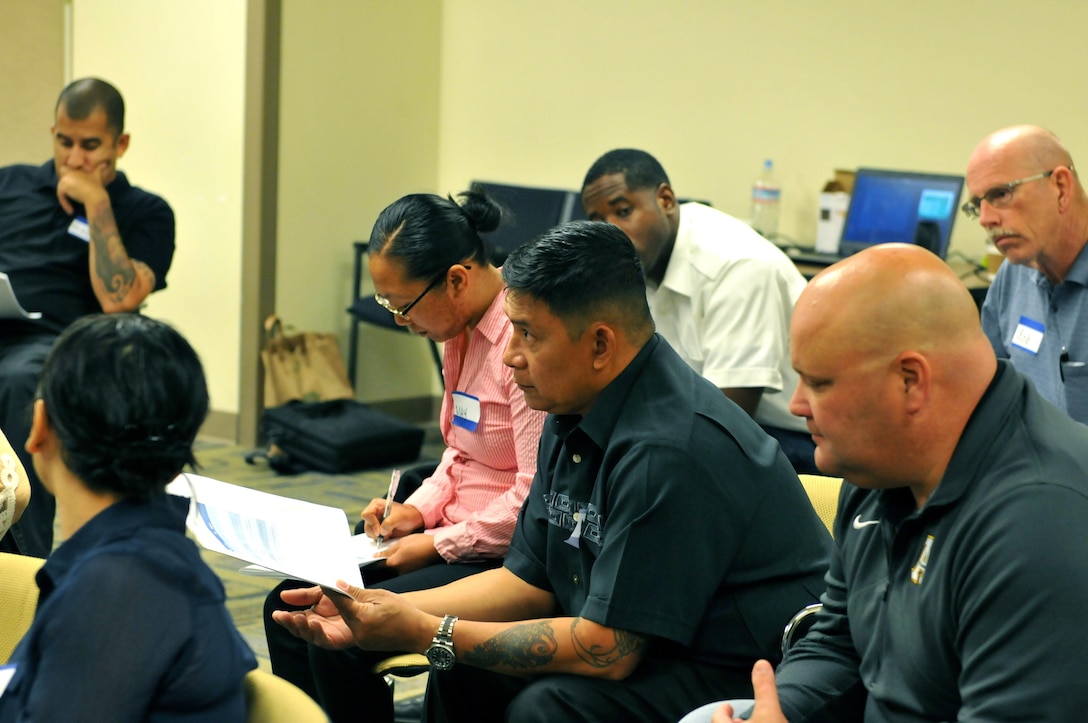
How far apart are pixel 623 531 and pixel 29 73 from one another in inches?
206

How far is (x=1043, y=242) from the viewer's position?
278cm

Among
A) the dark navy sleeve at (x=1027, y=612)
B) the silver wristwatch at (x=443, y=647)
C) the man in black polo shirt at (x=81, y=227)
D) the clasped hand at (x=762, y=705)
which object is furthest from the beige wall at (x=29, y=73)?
the dark navy sleeve at (x=1027, y=612)

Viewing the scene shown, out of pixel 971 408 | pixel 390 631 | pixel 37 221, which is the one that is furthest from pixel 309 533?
pixel 37 221

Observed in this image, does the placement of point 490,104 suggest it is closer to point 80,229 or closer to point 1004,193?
point 80,229

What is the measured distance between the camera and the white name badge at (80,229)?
3816 millimetres

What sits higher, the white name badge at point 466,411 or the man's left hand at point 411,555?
the white name badge at point 466,411

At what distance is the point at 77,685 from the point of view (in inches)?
44.4

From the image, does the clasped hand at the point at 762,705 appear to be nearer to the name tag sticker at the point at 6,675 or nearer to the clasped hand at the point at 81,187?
the name tag sticker at the point at 6,675

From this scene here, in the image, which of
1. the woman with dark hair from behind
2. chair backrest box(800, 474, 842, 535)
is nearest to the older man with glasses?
chair backrest box(800, 474, 842, 535)

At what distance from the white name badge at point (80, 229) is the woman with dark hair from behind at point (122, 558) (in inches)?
107

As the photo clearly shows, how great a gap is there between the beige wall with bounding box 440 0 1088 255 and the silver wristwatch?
11.0 ft

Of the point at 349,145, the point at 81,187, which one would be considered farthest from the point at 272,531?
the point at 349,145

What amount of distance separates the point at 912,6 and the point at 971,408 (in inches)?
147

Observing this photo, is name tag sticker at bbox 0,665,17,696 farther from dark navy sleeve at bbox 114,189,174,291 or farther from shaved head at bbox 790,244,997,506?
dark navy sleeve at bbox 114,189,174,291
